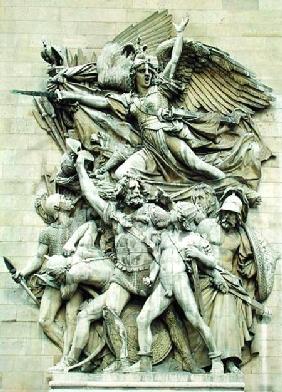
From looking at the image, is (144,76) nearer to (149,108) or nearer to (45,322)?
(149,108)

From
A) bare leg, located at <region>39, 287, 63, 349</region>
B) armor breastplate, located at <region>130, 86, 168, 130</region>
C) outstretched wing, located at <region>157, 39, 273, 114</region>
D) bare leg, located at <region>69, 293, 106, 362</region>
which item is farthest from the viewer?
outstretched wing, located at <region>157, 39, 273, 114</region>

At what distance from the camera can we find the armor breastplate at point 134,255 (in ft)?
30.0

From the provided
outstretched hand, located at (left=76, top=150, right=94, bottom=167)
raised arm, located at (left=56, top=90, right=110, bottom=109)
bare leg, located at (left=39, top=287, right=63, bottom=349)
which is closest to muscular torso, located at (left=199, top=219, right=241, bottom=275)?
outstretched hand, located at (left=76, top=150, right=94, bottom=167)

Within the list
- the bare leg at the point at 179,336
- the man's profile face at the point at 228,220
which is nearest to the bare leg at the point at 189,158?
the man's profile face at the point at 228,220

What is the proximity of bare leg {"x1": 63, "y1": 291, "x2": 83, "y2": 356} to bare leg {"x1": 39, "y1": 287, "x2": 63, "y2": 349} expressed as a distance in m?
0.11

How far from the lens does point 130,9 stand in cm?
1070

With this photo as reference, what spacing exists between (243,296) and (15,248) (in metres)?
2.47

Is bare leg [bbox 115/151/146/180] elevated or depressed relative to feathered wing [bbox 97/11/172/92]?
depressed

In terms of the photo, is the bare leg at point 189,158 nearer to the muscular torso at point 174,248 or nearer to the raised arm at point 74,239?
the muscular torso at point 174,248

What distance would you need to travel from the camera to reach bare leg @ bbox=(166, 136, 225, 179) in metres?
9.66

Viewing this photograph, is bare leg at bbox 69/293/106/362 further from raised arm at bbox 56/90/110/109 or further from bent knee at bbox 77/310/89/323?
raised arm at bbox 56/90/110/109

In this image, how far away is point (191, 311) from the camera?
29.2 ft

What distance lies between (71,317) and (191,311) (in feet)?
4.11

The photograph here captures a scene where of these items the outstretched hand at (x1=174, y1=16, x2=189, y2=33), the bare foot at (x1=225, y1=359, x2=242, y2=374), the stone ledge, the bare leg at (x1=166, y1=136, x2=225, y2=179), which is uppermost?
the outstretched hand at (x1=174, y1=16, x2=189, y2=33)
